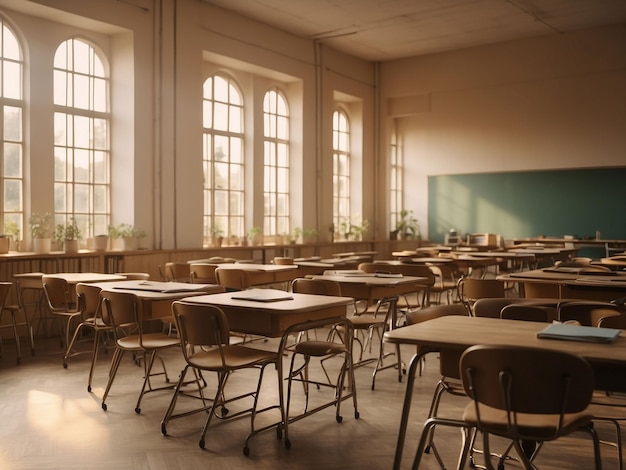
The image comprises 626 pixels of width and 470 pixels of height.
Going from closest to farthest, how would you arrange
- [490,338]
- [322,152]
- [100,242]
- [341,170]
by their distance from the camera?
[490,338], [100,242], [322,152], [341,170]

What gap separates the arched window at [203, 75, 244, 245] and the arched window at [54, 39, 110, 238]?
2.11m

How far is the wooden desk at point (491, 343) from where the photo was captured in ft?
8.21

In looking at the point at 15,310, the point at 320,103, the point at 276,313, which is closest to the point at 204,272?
the point at 15,310

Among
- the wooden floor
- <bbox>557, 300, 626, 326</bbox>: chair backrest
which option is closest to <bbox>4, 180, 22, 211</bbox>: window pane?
the wooden floor

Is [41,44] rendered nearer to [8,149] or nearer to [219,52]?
[8,149]

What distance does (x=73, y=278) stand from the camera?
6676mm

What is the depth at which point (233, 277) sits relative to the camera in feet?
24.7

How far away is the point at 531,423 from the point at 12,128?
7.99 metres

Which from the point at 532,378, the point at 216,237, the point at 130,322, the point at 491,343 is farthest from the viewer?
the point at 216,237

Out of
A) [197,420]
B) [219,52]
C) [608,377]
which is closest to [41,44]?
[219,52]

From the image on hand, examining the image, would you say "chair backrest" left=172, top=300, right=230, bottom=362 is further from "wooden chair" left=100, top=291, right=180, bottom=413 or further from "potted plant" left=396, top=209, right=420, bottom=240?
"potted plant" left=396, top=209, right=420, bottom=240

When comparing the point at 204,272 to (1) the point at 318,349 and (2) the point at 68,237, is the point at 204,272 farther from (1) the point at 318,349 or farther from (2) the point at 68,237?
(1) the point at 318,349

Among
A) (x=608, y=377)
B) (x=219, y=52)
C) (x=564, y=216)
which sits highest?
(x=219, y=52)

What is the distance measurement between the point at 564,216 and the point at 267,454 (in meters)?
11.3
